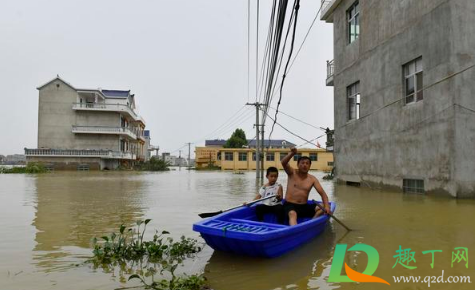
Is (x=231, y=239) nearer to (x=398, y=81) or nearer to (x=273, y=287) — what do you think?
(x=273, y=287)

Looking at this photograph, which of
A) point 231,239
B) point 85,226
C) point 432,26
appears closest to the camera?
point 231,239

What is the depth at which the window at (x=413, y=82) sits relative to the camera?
1245 cm

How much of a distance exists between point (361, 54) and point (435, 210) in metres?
8.75

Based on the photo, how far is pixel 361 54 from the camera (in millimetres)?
16031

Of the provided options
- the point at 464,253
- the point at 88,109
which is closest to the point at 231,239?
the point at 464,253

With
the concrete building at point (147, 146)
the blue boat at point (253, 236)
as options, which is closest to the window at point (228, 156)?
the concrete building at point (147, 146)

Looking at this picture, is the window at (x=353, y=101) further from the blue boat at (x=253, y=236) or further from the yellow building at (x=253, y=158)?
the yellow building at (x=253, y=158)

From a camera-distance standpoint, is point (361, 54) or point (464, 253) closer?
point (464, 253)

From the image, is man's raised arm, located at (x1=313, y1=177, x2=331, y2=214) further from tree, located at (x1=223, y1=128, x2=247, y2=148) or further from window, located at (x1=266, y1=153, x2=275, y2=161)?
tree, located at (x1=223, y1=128, x2=247, y2=148)

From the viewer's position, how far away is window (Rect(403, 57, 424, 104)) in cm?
1245

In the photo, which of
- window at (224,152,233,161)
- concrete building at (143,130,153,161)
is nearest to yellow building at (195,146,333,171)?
window at (224,152,233,161)

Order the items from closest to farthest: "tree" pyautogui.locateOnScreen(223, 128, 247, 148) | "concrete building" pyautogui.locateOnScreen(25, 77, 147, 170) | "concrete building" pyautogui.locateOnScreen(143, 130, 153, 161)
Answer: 1. "concrete building" pyautogui.locateOnScreen(25, 77, 147, 170)
2. "tree" pyautogui.locateOnScreen(223, 128, 247, 148)
3. "concrete building" pyautogui.locateOnScreen(143, 130, 153, 161)

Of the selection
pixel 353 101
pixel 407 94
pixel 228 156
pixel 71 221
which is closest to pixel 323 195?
pixel 71 221

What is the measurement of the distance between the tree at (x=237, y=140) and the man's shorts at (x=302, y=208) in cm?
5409
